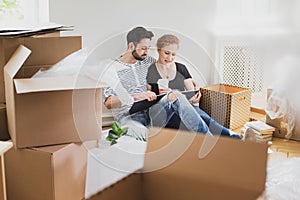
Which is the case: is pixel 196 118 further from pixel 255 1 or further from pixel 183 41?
pixel 255 1

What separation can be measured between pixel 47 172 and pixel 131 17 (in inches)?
77.6

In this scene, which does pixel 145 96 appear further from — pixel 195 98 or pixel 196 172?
pixel 196 172

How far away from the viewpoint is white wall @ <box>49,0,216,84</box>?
108 inches

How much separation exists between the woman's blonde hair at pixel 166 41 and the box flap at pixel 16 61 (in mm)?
492

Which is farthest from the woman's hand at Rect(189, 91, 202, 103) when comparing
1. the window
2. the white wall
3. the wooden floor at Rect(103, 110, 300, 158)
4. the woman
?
the window

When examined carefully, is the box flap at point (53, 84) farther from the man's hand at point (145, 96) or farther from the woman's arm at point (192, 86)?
the woman's arm at point (192, 86)

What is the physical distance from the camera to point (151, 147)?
1.16m

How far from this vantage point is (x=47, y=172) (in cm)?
120

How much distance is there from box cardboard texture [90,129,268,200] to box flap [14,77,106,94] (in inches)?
10.3

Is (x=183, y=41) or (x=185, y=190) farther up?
(x=183, y=41)

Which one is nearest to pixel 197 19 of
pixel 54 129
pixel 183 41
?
pixel 183 41

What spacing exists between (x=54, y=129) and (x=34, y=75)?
0.33m

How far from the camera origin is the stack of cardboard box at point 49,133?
3.93 ft

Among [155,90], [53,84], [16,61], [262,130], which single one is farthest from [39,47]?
[262,130]
